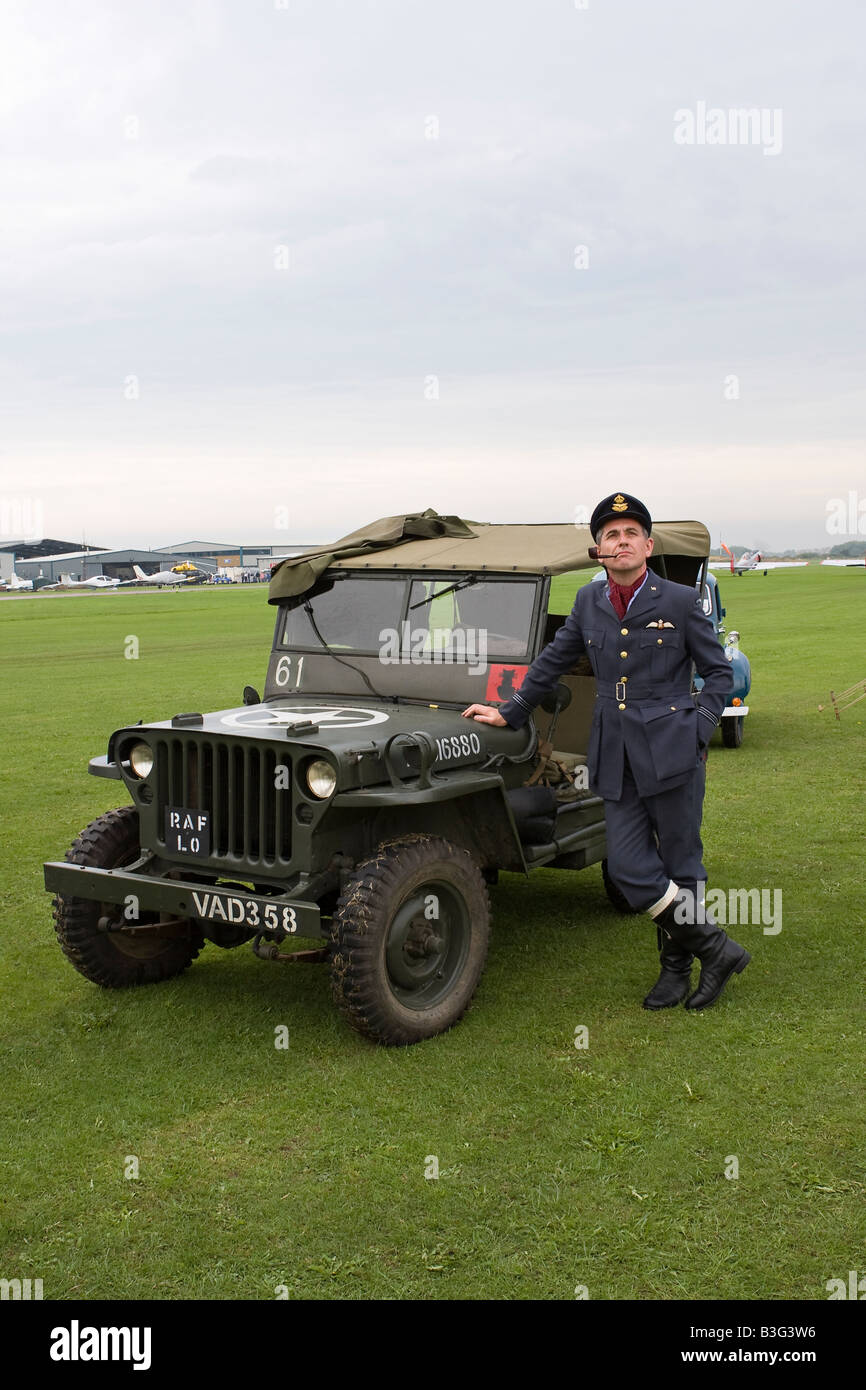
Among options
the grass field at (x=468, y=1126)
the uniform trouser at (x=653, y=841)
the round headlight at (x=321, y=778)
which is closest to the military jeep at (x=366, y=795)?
the round headlight at (x=321, y=778)

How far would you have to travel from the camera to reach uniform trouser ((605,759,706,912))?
216 inches

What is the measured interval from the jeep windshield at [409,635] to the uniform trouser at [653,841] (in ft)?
3.34

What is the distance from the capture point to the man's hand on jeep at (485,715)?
5836mm

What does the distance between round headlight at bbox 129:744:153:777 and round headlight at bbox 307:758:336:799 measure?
38.3 inches

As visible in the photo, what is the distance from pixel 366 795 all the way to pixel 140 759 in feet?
4.30

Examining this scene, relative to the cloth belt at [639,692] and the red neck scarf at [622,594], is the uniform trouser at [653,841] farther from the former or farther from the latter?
the red neck scarf at [622,594]

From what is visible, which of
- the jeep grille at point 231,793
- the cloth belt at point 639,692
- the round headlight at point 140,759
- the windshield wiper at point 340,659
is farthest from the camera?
the windshield wiper at point 340,659

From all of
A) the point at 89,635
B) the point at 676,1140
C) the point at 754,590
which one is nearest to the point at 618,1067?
the point at 676,1140

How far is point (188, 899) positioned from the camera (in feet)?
17.1

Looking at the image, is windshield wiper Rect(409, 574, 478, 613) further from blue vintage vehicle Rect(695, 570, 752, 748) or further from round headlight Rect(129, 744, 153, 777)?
blue vintage vehicle Rect(695, 570, 752, 748)

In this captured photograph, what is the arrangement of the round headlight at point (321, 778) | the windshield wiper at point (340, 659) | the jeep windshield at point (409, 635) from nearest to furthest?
the round headlight at point (321, 778)
the jeep windshield at point (409, 635)
the windshield wiper at point (340, 659)

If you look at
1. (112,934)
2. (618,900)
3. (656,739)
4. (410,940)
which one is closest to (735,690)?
(618,900)
